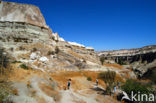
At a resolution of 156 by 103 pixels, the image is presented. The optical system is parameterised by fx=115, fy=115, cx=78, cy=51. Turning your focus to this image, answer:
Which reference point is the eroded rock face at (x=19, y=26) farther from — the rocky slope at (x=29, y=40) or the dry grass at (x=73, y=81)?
the dry grass at (x=73, y=81)

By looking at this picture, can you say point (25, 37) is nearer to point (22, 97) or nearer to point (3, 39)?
point (3, 39)

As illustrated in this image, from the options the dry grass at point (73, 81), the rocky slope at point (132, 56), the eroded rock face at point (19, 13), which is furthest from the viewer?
the rocky slope at point (132, 56)

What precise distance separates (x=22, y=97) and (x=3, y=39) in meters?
18.3

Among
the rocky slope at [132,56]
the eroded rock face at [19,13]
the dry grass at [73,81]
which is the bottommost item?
the dry grass at [73,81]

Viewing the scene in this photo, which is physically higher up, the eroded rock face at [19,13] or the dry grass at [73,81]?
the eroded rock face at [19,13]

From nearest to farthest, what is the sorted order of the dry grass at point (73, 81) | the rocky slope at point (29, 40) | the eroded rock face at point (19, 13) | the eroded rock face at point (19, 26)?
1. the dry grass at point (73, 81)
2. the rocky slope at point (29, 40)
3. the eroded rock face at point (19, 26)
4. the eroded rock face at point (19, 13)

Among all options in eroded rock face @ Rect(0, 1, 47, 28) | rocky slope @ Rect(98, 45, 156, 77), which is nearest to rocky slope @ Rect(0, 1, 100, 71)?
eroded rock face @ Rect(0, 1, 47, 28)

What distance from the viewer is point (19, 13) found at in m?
25.6

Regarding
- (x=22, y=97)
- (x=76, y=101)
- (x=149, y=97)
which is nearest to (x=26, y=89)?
(x=22, y=97)

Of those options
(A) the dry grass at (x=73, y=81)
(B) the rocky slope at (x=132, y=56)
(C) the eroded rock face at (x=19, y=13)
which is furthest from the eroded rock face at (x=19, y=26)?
(B) the rocky slope at (x=132, y=56)

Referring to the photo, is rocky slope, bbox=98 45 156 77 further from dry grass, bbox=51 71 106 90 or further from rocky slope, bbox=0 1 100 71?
dry grass, bbox=51 71 106 90

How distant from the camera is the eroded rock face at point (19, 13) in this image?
2458cm

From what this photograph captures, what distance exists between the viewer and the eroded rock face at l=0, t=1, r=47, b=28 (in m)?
24.6

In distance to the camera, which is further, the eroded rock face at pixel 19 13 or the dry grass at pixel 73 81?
the eroded rock face at pixel 19 13
